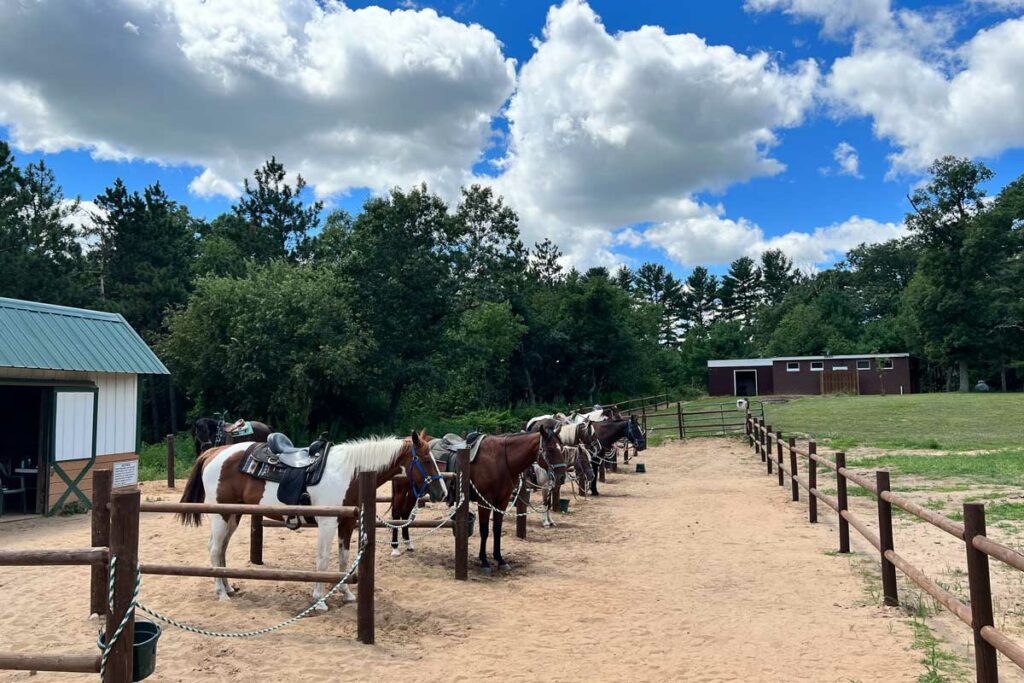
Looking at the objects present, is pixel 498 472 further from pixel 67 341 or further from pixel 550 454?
pixel 67 341

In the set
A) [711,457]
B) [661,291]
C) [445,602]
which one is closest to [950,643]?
[445,602]

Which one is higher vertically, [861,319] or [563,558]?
[861,319]

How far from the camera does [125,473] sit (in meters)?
12.3

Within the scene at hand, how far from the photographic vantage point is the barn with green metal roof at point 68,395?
10.7 m

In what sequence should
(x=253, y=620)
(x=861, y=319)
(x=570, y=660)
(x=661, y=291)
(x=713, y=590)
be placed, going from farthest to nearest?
1. (x=661, y=291)
2. (x=861, y=319)
3. (x=713, y=590)
4. (x=253, y=620)
5. (x=570, y=660)

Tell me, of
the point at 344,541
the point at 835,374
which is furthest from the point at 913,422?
the point at 344,541

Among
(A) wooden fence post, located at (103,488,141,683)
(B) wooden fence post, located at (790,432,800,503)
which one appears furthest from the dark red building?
(A) wooden fence post, located at (103,488,141,683)

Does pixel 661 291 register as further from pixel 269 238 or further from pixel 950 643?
pixel 950 643

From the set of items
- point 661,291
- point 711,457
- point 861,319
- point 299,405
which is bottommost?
point 711,457

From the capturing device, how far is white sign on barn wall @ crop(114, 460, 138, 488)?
1214cm

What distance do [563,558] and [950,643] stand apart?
4404 millimetres

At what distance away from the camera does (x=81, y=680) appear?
4.43 m

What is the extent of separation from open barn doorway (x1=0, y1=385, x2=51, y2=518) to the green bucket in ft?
28.2

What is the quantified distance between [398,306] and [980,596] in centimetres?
2401
